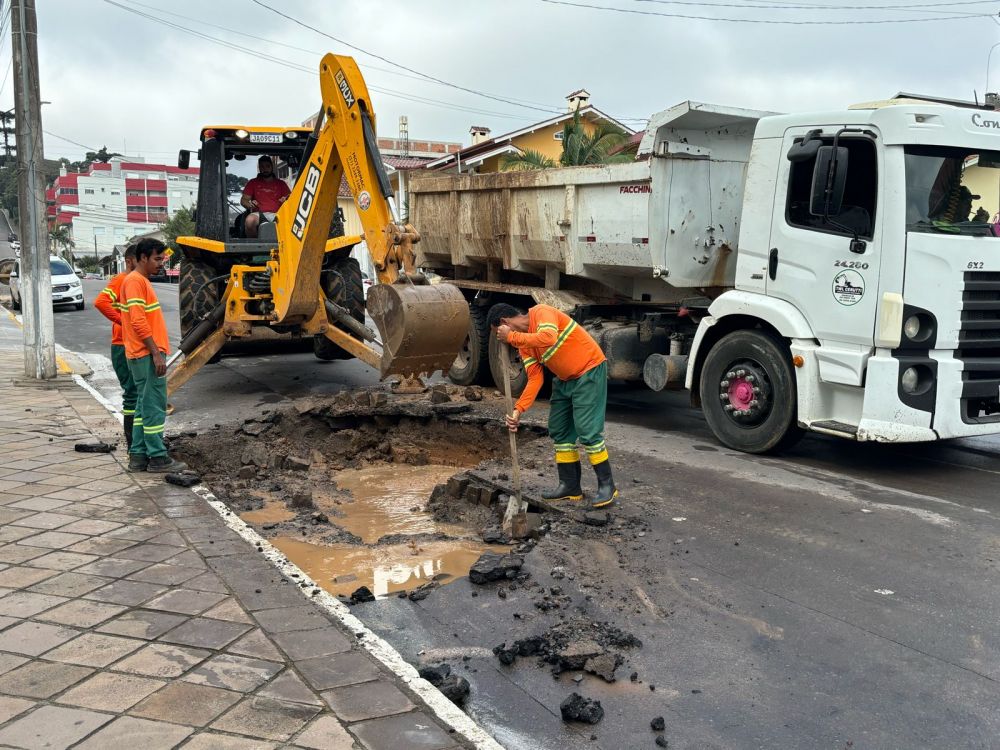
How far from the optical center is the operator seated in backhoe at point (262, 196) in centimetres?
976

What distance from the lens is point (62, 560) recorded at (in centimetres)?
430

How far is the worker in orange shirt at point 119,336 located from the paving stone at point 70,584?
7.67ft

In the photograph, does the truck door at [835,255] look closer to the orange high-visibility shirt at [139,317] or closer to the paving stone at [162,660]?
the orange high-visibility shirt at [139,317]

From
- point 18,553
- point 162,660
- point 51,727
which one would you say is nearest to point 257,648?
point 162,660

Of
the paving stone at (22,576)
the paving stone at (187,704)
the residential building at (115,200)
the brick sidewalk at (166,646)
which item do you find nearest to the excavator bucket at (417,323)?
the brick sidewalk at (166,646)

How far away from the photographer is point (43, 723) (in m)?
2.78

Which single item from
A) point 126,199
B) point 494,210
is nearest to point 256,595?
point 494,210

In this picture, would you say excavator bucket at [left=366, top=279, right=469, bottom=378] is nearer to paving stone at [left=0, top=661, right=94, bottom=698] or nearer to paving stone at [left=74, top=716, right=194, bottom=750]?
paving stone at [left=0, top=661, right=94, bottom=698]

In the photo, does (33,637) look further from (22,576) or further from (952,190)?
(952,190)

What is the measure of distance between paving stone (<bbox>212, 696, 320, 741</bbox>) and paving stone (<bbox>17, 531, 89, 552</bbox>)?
2.15 metres

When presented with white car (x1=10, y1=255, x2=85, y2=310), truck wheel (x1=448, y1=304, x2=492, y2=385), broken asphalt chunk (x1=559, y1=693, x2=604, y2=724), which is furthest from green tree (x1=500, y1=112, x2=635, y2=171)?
broken asphalt chunk (x1=559, y1=693, x2=604, y2=724)

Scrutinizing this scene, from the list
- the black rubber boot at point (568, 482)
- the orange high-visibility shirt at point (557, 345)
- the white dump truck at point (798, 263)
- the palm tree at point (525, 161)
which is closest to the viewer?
the orange high-visibility shirt at point (557, 345)

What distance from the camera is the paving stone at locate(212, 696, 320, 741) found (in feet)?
9.12

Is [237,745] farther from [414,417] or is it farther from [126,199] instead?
[126,199]
